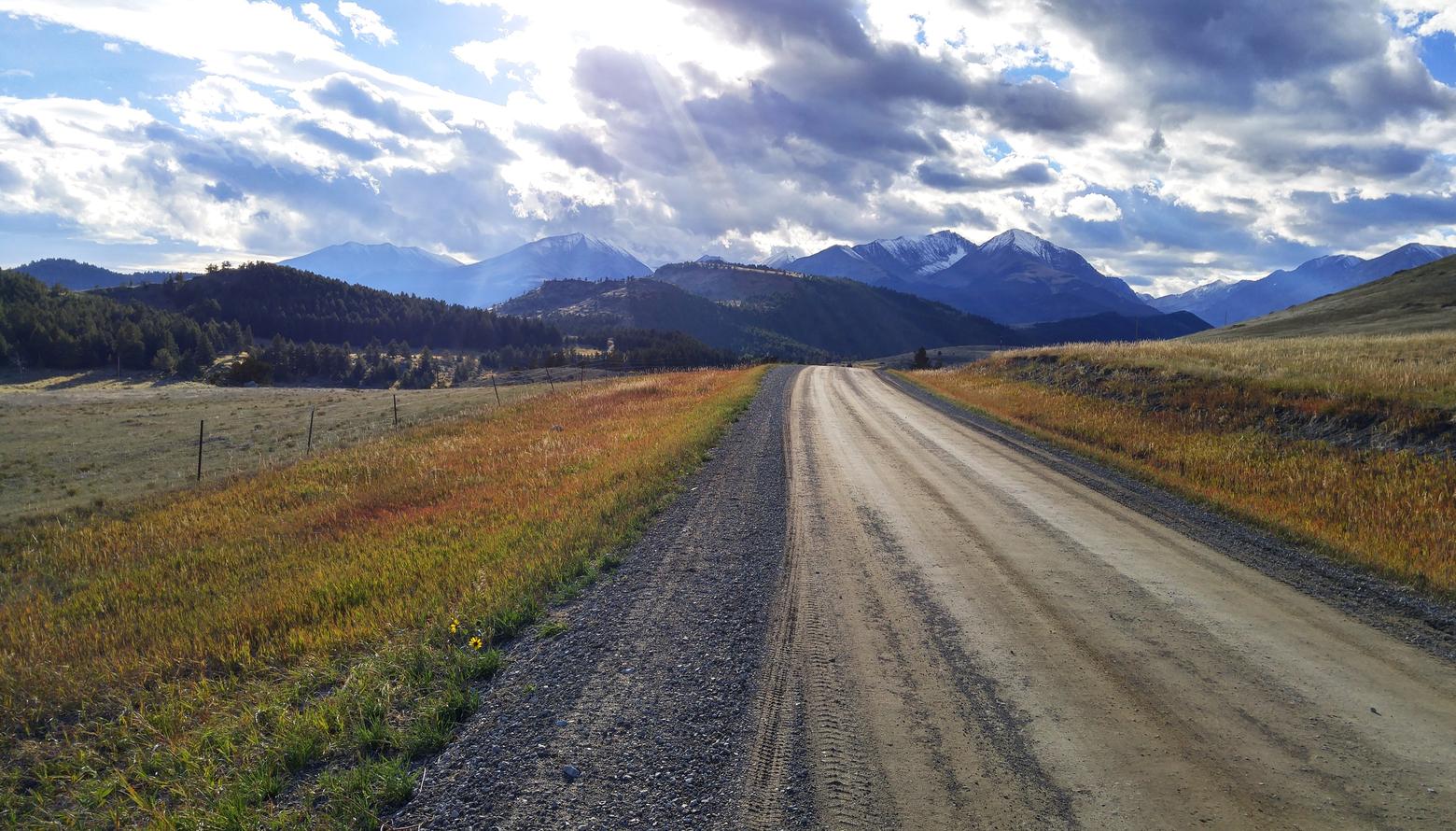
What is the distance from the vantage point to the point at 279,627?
7.61 m

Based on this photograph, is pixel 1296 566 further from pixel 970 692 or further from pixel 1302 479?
pixel 970 692

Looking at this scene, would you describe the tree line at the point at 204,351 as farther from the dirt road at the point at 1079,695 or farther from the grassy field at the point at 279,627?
the dirt road at the point at 1079,695

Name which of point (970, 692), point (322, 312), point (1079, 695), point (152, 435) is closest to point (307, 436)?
point (152, 435)

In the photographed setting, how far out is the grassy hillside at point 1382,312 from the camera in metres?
54.2

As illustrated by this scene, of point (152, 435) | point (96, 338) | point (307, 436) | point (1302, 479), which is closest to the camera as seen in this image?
point (1302, 479)

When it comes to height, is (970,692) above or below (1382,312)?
below

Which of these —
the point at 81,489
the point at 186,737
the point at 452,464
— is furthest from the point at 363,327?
the point at 186,737

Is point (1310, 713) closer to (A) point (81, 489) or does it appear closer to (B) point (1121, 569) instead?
(B) point (1121, 569)

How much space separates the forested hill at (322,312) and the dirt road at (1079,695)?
169307 mm

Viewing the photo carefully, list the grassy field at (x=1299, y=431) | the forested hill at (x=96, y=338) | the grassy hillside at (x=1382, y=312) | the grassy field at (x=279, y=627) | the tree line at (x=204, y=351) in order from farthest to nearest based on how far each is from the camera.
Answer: the tree line at (x=204, y=351), the forested hill at (x=96, y=338), the grassy hillside at (x=1382, y=312), the grassy field at (x=1299, y=431), the grassy field at (x=279, y=627)

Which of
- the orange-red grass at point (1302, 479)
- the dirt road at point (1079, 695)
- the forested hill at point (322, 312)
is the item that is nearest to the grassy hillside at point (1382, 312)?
the orange-red grass at point (1302, 479)

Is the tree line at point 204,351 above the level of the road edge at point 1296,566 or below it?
above

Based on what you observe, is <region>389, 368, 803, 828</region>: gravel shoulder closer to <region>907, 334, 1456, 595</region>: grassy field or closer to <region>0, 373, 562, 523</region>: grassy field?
<region>907, 334, 1456, 595</region>: grassy field

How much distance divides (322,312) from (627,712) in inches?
8310
